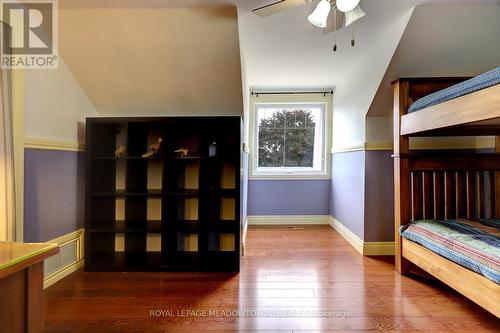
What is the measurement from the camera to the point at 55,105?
1.99 meters

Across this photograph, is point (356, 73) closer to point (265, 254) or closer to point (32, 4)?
point (265, 254)

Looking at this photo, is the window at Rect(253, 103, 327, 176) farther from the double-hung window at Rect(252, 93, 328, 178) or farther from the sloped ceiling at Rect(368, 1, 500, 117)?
the sloped ceiling at Rect(368, 1, 500, 117)

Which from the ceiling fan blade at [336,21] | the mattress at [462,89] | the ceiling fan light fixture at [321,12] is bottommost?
the mattress at [462,89]

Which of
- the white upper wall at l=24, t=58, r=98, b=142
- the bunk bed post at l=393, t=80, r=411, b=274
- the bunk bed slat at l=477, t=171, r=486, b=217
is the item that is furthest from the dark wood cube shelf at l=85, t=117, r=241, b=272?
the bunk bed slat at l=477, t=171, r=486, b=217

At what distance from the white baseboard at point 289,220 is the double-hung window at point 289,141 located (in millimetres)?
578

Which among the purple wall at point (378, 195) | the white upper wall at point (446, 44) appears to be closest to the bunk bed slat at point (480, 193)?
the purple wall at point (378, 195)

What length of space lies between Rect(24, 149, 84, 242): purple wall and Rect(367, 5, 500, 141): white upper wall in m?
2.66

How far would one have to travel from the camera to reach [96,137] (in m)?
2.27

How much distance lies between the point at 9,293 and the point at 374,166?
2685 mm

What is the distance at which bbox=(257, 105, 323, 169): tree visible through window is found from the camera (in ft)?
12.8

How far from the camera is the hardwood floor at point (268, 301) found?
4.98 ft

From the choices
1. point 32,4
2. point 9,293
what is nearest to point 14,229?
point 9,293

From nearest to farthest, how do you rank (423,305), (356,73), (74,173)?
(423,305), (74,173), (356,73)

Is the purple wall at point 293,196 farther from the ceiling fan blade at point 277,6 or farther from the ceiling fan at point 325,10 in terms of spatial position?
the ceiling fan blade at point 277,6
